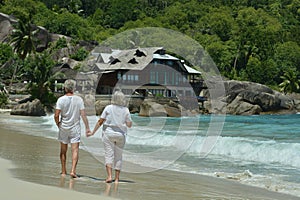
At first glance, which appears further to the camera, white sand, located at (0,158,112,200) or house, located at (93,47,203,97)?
house, located at (93,47,203,97)

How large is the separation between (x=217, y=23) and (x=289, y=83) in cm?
2803

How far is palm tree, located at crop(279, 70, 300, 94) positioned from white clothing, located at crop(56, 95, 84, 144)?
64.6 m

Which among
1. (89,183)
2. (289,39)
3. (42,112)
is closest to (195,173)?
(89,183)

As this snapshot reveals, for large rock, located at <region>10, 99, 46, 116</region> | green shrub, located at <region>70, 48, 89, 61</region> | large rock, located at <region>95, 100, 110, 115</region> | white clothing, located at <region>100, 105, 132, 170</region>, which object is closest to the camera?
white clothing, located at <region>100, 105, 132, 170</region>

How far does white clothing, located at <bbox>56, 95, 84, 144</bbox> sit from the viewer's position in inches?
279

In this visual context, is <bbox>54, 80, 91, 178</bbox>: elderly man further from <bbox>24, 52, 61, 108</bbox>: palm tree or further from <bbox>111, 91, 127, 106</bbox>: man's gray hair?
<bbox>24, 52, 61, 108</bbox>: palm tree

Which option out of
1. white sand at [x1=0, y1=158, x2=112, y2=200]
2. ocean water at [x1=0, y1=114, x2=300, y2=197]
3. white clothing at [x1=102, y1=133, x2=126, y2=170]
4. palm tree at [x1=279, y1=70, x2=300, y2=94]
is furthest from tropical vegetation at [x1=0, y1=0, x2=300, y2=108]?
white sand at [x1=0, y1=158, x2=112, y2=200]

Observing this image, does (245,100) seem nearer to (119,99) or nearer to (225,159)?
(225,159)

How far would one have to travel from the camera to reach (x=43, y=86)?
4416cm

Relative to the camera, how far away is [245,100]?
54.3 m

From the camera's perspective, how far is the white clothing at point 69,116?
7.07m

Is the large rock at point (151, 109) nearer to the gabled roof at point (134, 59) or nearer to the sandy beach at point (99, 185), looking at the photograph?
the gabled roof at point (134, 59)

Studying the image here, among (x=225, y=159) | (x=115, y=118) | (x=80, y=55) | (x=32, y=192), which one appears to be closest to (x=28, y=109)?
(x=80, y=55)

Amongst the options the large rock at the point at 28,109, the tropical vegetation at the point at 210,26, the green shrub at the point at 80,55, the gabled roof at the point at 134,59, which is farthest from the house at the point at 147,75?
the green shrub at the point at 80,55
